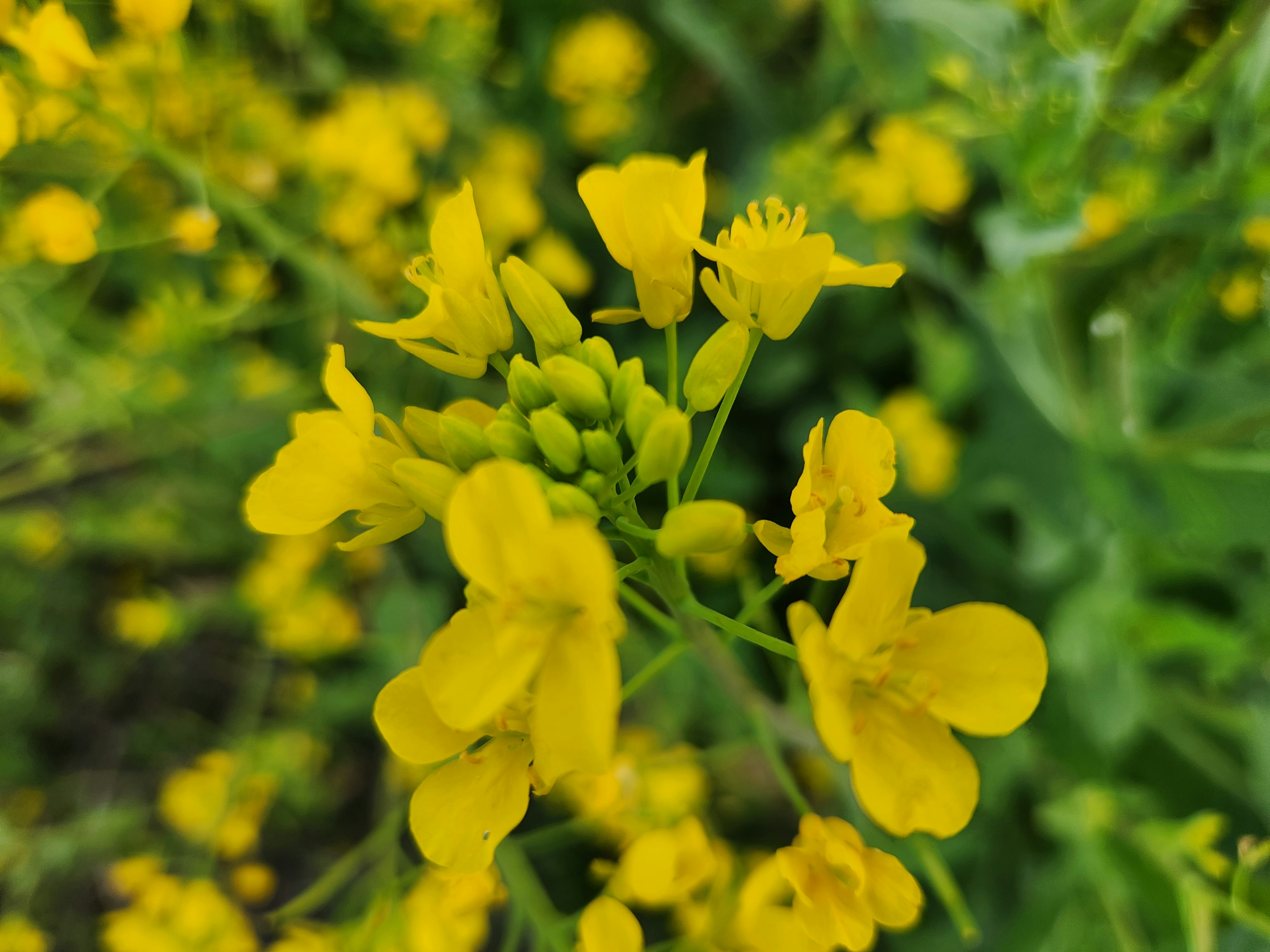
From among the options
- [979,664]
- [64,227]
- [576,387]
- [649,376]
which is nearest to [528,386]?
[576,387]

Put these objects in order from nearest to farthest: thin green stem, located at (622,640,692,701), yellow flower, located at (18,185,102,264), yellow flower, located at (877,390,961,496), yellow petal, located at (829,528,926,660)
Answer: yellow petal, located at (829,528,926,660) < thin green stem, located at (622,640,692,701) < yellow flower, located at (18,185,102,264) < yellow flower, located at (877,390,961,496)

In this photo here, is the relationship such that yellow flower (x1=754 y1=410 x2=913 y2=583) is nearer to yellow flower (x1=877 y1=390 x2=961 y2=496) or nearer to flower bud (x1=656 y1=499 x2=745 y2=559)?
flower bud (x1=656 y1=499 x2=745 y2=559)

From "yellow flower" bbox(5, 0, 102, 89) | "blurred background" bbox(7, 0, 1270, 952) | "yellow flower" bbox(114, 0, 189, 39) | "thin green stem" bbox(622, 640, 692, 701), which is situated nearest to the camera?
"thin green stem" bbox(622, 640, 692, 701)

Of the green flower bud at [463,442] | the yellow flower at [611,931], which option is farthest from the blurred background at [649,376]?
the green flower bud at [463,442]

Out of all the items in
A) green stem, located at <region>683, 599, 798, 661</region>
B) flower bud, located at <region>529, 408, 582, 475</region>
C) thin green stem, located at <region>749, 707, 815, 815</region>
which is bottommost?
thin green stem, located at <region>749, 707, 815, 815</region>

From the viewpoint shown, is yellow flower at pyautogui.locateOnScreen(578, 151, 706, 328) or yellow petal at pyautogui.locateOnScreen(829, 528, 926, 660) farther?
yellow flower at pyautogui.locateOnScreen(578, 151, 706, 328)

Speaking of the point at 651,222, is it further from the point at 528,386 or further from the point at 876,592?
the point at 876,592

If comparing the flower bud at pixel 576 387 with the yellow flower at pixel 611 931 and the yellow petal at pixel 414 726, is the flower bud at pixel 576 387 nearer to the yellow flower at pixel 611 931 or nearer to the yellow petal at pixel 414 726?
the yellow petal at pixel 414 726

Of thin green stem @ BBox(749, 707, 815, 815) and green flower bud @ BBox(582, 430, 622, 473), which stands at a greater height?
green flower bud @ BBox(582, 430, 622, 473)

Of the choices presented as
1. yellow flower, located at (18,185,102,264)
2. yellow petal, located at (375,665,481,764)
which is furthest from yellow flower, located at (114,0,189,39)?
yellow petal, located at (375,665,481,764)
